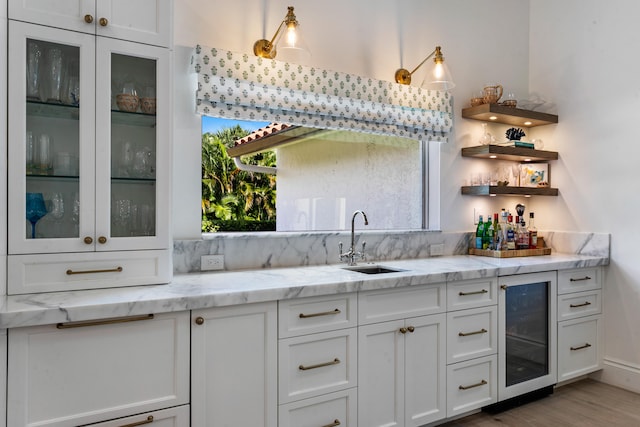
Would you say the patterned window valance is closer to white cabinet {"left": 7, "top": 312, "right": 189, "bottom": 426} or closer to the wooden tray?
the wooden tray

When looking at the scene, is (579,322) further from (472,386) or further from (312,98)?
(312,98)

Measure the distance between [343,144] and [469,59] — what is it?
1205mm

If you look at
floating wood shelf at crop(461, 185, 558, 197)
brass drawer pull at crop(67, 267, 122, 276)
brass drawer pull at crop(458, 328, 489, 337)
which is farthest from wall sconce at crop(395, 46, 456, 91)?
brass drawer pull at crop(67, 267, 122, 276)

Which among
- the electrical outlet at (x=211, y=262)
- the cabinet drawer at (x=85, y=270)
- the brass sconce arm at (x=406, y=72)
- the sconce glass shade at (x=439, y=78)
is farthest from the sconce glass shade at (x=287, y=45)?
the cabinet drawer at (x=85, y=270)

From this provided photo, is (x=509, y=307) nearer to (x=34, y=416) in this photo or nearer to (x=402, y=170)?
(x=402, y=170)

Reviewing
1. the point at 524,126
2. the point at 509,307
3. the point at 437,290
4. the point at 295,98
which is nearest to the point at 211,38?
the point at 295,98

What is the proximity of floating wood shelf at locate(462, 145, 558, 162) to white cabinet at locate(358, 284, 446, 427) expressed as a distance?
130 cm

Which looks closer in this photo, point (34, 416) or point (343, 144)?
point (34, 416)

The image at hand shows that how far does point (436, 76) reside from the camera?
3012 millimetres

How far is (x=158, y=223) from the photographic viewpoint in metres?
1.94

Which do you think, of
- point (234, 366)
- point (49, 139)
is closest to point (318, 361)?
point (234, 366)

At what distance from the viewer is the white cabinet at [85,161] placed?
170 centimetres

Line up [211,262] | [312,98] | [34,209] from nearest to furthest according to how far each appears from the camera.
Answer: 1. [34,209]
2. [211,262]
3. [312,98]

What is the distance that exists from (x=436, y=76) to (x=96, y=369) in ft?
8.51
